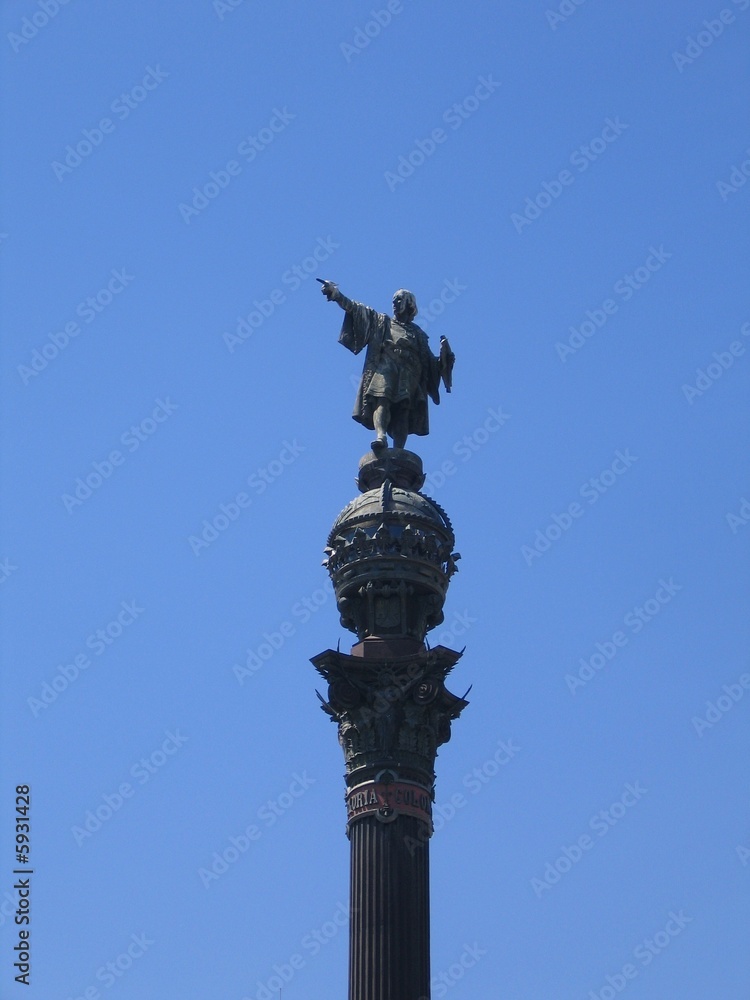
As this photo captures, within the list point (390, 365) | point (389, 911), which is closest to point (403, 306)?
point (390, 365)

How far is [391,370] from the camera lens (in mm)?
39875

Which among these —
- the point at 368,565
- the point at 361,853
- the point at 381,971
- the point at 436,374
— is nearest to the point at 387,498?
the point at 368,565

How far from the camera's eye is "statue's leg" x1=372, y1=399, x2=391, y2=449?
39.0 m

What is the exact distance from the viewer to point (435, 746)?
35.5 meters

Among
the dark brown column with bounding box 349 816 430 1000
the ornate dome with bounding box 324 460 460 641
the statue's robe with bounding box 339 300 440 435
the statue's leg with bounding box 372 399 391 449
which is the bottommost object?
the dark brown column with bounding box 349 816 430 1000

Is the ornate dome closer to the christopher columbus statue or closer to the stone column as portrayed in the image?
the stone column

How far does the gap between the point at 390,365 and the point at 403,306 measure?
5.55 feet

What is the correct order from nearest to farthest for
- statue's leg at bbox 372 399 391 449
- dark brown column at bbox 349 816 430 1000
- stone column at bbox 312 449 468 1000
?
1. dark brown column at bbox 349 816 430 1000
2. stone column at bbox 312 449 468 1000
3. statue's leg at bbox 372 399 391 449

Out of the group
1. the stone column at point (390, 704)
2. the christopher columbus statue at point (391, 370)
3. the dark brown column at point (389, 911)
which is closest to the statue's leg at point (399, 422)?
the christopher columbus statue at point (391, 370)

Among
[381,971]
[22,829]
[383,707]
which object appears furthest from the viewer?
[22,829]

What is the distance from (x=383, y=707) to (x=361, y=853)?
115 inches

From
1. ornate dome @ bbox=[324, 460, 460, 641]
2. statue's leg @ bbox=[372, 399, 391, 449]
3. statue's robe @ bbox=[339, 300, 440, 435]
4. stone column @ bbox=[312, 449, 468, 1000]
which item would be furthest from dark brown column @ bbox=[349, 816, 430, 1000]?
statue's robe @ bbox=[339, 300, 440, 435]

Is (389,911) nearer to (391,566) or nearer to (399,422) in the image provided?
(391,566)

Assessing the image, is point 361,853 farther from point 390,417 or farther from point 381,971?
point 390,417
